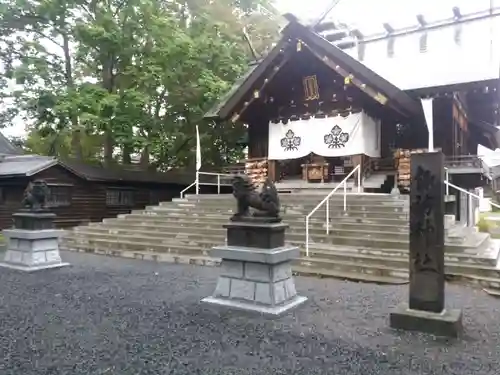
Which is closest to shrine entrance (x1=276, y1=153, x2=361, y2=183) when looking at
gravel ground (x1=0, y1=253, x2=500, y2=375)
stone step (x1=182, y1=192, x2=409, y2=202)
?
stone step (x1=182, y1=192, x2=409, y2=202)

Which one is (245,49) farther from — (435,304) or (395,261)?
(435,304)

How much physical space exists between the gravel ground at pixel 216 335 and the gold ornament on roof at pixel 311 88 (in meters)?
8.87

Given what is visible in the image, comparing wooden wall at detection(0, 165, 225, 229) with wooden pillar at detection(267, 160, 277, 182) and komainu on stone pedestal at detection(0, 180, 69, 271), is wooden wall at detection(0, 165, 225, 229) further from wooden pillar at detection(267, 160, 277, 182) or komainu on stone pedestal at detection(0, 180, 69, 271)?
komainu on stone pedestal at detection(0, 180, 69, 271)

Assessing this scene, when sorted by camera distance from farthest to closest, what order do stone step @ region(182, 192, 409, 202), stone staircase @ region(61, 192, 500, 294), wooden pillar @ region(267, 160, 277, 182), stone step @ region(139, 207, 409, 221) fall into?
wooden pillar @ region(267, 160, 277, 182)
stone step @ region(182, 192, 409, 202)
stone step @ region(139, 207, 409, 221)
stone staircase @ region(61, 192, 500, 294)

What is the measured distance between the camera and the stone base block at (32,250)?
315 inches

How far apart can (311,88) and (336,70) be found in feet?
5.26

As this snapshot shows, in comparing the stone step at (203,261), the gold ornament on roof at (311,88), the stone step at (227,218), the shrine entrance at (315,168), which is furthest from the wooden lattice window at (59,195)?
the gold ornament on roof at (311,88)

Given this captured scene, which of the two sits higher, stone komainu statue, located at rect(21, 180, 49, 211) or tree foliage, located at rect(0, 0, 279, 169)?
tree foliage, located at rect(0, 0, 279, 169)

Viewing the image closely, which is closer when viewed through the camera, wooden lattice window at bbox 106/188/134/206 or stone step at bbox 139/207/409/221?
stone step at bbox 139/207/409/221

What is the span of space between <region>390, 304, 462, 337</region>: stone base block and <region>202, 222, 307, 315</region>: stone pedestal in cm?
140

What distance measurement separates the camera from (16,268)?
8031 mm

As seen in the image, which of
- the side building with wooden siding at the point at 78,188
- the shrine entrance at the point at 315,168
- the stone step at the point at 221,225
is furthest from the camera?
the side building with wooden siding at the point at 78,188

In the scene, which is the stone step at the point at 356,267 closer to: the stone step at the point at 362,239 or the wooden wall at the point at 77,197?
the stone step at the point at 362,239

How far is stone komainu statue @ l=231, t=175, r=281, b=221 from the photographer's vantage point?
5520mm
